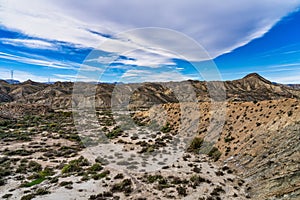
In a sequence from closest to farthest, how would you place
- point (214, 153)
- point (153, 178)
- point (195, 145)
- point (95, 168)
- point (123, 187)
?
point (123, 187) < point (153, 178) < point (95, 168) < point (214, 153) < point (195, 145)

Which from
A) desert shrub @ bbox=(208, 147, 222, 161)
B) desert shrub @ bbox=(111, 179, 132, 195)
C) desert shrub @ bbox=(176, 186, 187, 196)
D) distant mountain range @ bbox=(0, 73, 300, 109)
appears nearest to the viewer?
desert shrub @ bbox=(176, 186, 187, 196)

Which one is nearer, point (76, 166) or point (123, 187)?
point (123, 187)

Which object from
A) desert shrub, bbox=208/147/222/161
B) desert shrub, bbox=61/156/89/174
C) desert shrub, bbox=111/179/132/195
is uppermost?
desert shrub, bbox=208/147/222/161

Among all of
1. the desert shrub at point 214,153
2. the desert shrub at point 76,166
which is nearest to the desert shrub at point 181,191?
the desert shrub at point 214,153

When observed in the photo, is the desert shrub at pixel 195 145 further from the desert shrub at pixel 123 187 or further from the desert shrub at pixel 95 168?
the desert shrub at pixel 123 187

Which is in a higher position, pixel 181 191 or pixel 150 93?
pixel 150 93

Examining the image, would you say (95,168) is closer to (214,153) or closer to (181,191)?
(181,191)

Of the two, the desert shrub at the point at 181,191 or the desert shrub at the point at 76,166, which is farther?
the desert shrub at the point at 76,166

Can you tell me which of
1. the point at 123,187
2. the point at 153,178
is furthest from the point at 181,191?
the point at 123,187

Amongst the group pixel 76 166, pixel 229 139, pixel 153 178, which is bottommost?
pixel 76 166

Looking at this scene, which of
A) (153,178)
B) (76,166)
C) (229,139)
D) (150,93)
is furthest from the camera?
(150,93)

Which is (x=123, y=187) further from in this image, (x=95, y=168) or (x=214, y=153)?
(x=214, y=153)

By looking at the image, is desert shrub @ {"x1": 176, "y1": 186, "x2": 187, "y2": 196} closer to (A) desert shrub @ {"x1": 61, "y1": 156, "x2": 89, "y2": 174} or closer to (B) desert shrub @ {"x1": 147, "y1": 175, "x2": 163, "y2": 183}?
(B) desert shrub @ {"x1": 147, "y1": 175, "x2": 163, "y2": 183}

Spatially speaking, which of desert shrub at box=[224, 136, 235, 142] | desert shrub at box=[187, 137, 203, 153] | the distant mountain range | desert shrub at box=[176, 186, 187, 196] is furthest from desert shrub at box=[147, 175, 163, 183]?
the distant mountain range
